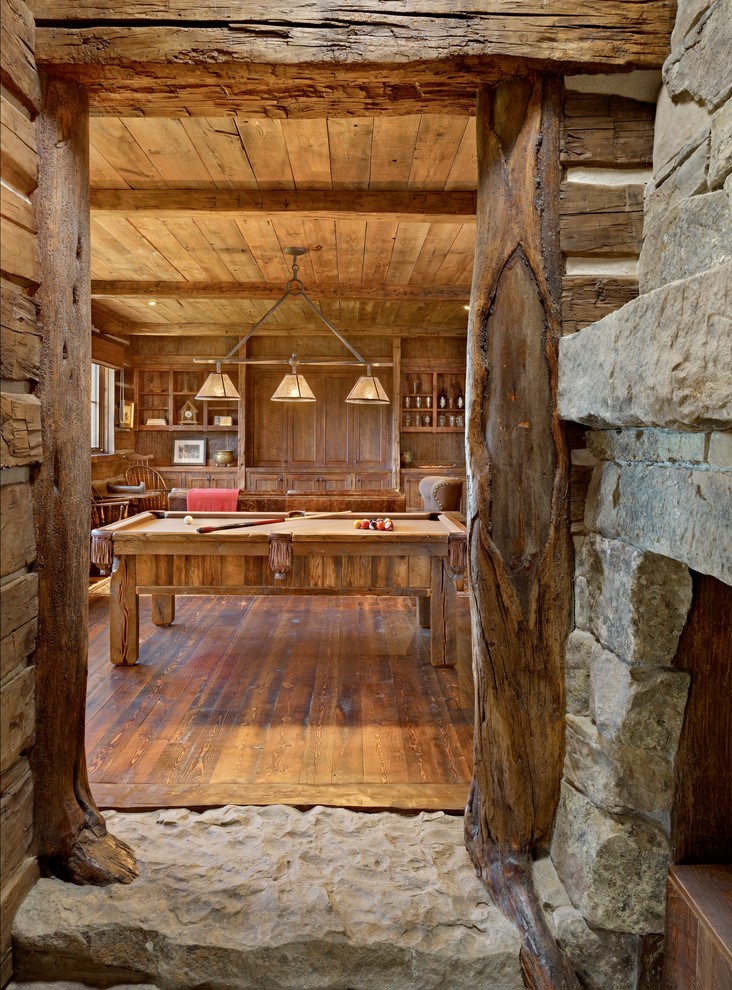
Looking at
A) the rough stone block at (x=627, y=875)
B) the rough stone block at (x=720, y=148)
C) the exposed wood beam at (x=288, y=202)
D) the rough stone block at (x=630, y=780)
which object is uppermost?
the exposed wood beam at (x=288, y=202)

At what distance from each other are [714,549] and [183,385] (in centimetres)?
953

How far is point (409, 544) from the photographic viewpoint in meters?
4.17

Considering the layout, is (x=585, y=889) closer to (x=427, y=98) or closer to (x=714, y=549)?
(x=714, y=549)

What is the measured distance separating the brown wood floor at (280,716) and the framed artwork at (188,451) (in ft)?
16.0

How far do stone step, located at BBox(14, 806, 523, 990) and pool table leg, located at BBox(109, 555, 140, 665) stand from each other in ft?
7.08

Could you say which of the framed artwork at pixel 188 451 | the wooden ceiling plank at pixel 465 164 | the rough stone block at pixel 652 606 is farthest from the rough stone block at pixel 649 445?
the framed artwork at pixel 188 451

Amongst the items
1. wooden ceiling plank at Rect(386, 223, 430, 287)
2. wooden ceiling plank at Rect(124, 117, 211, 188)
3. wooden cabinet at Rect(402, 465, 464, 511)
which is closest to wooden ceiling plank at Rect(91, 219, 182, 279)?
wooden ceiling plank at Rect(124, 117, 211, 188)

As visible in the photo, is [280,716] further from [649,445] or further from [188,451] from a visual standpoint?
[188,451]

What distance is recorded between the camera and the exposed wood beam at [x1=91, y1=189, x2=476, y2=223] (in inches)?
163

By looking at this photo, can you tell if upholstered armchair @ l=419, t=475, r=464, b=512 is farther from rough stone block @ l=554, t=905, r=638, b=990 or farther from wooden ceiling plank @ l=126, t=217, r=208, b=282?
rough stone block @ l=554, t=905, r=638, b=990

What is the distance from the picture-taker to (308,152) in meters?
3.58

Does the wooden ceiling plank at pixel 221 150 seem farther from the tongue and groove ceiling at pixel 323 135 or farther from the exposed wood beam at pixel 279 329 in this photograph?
the exposed wood beam at pixel 279 329

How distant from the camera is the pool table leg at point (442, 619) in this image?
4211 millimetres

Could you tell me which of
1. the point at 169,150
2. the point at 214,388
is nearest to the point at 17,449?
the point at 169,150
